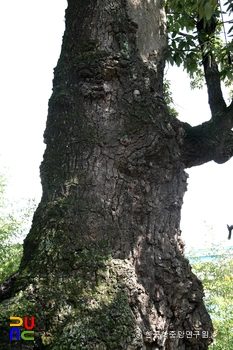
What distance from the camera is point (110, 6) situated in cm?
311

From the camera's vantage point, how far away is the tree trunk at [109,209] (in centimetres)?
208

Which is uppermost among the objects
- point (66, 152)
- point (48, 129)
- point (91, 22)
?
point (91, 22)

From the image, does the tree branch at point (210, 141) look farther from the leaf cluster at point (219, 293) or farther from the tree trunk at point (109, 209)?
the leaf cluster at point (219, 293)

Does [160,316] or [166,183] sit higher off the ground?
[166,183]

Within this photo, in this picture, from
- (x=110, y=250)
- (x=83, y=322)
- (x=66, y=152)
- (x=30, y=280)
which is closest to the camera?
(x=83, y=322)

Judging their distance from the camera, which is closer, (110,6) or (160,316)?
(160,316)

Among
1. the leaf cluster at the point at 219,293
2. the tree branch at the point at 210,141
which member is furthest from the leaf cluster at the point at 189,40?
the leaf cluster at the point at 219,293

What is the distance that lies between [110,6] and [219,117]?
1.45 metres

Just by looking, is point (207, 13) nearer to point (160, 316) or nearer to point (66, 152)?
point (66, 152)

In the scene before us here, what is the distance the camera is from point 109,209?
8.11 feet

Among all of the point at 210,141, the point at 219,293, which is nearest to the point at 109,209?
the point at 210,141

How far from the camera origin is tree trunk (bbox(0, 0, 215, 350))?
2082mm

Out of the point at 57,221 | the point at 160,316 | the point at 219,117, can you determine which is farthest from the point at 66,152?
the point at 219,117

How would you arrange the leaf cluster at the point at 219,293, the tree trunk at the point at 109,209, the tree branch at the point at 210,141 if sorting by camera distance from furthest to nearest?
the leaf cluster at the point at 219,293 → the tree branch at the point at 210,141 → the tree trunk at the point at 109,209
